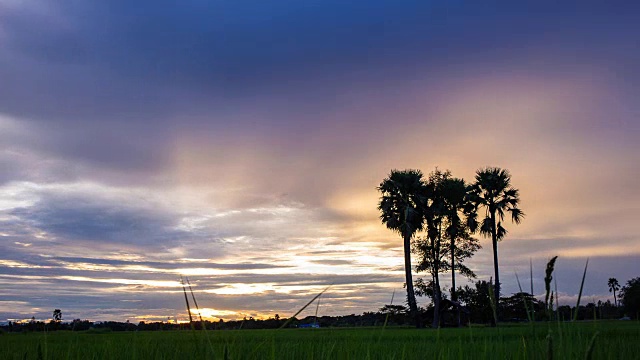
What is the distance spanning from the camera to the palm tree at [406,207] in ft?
152

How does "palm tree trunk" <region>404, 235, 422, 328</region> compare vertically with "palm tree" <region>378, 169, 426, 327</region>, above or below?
below

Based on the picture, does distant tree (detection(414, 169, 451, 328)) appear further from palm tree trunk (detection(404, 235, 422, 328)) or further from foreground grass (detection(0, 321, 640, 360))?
foreground grass (detection(0, 321, 640, 360))

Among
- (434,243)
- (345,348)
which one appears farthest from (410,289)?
(345,348)

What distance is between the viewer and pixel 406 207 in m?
46.3

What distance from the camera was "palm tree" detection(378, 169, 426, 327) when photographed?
46375 millimetres

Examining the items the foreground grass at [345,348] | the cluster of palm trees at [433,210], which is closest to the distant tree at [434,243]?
the cluster of palm trees at [433,210]

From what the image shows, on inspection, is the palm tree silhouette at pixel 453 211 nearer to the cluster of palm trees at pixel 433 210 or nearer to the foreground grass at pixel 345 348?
the cluster of palm trees at pixel 433 210

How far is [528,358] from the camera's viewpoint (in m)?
2.61

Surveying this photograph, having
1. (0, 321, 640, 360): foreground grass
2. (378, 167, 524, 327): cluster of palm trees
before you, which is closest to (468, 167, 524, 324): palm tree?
(378, 167, 524, 327): cluster of palm trees

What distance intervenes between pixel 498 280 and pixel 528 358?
48.2 m

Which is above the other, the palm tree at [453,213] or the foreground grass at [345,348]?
the palm tree at [453,213]

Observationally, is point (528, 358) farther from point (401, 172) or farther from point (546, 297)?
point (401, 172)

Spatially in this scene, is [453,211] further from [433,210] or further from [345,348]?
[345,348]

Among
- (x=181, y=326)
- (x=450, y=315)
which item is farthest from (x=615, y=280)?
(x=181, y=326)
